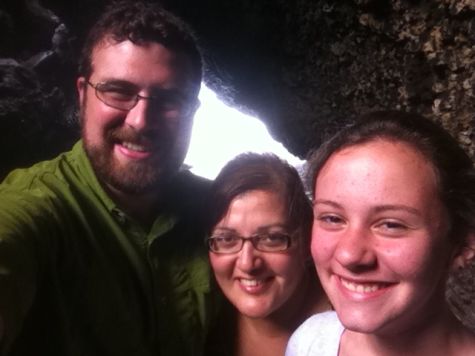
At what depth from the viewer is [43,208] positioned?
2.05 m

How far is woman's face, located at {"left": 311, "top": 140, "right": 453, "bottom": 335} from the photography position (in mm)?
1399

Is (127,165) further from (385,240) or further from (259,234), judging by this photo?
(385,240)

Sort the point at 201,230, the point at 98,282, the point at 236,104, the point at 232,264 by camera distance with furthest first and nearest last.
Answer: the point at 236,104 < the point at 201,230 < the point at 232,264 < the point at 98,282

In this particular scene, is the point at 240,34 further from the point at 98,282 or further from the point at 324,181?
the point at 324,181

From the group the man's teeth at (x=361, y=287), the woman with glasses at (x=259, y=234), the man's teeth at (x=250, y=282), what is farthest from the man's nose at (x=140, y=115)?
the man's teeth at (x=361, y=287)

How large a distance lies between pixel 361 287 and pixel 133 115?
4.66ft

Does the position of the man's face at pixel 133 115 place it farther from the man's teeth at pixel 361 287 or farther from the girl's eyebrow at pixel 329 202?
the man's teeth at pixel 361 287

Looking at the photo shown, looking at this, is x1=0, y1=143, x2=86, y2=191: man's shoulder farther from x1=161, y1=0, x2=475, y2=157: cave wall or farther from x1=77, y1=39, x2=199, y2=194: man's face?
x1=161, y1=0, x2=475, y2=157: cave wall

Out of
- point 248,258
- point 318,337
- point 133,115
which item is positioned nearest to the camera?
point 318,337

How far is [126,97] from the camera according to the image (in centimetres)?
247

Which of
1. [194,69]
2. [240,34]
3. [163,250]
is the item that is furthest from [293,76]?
[163,250]

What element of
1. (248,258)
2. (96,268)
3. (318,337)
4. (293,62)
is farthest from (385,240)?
(293,62)

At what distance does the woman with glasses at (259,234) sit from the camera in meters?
2.39

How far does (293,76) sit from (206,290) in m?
3.34
